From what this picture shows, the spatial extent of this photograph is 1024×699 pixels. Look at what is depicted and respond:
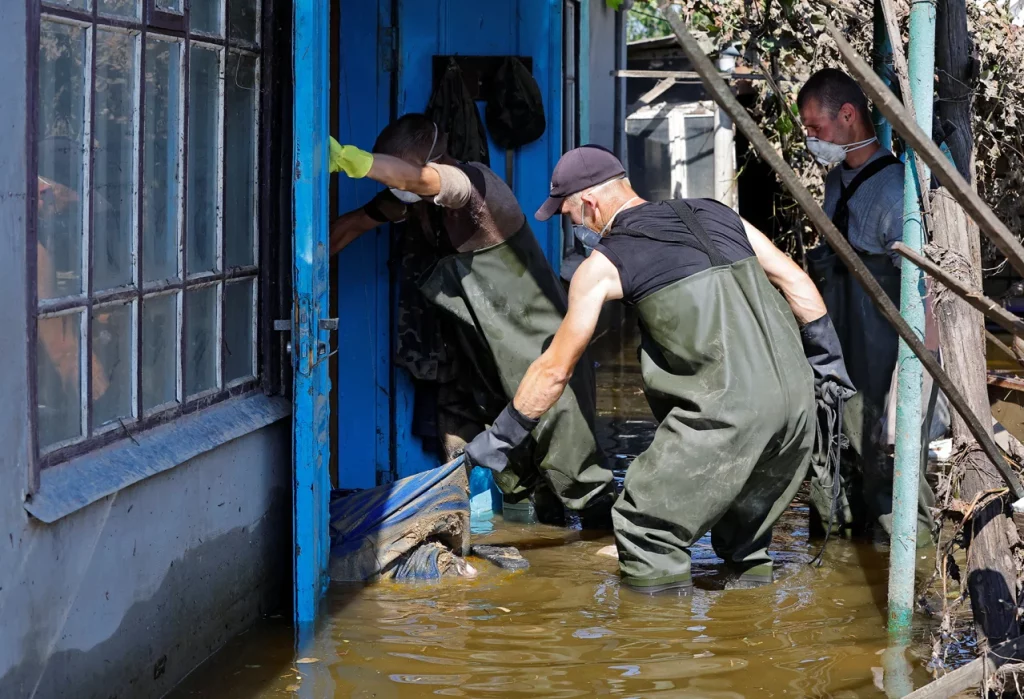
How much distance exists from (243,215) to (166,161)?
63 centimetres

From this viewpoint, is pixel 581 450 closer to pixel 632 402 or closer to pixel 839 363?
pixel 839 363

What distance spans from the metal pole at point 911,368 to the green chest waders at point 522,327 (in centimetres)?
159

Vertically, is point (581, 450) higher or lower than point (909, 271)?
lower

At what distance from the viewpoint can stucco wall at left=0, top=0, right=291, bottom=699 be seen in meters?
2.79

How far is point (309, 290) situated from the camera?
13.7 ft

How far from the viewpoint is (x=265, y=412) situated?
170 inches

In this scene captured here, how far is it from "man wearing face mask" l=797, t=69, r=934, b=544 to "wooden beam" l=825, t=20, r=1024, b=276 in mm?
2710

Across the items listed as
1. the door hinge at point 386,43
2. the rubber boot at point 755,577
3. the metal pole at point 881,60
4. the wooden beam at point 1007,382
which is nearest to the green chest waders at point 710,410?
the rubber boot at point 755,577

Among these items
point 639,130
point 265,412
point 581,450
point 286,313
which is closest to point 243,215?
point 286,313

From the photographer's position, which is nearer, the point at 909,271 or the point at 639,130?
the point at 909,271

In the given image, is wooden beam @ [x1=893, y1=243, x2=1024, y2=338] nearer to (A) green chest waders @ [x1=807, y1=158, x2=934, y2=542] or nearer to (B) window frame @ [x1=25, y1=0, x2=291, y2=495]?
(B) window frame @ [x1=25, y1=0, x2=291, y2=495]

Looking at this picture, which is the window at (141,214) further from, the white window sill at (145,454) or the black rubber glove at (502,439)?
the black rubber glove at (502,439)

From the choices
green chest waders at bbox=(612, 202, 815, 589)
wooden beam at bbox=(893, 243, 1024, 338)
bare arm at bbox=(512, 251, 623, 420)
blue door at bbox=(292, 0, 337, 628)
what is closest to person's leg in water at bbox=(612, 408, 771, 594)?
green chest waders at bbox=(612, 202, 815, 589)

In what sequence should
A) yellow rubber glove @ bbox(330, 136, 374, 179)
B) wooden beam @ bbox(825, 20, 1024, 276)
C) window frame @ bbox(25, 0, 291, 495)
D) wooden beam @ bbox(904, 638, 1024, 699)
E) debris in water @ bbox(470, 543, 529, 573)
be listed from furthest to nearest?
debris in water @ bbox(470, 543, 529, 573), yellow rubber glove @ bbox(330, 136, 374, 179), wooden beam @ bbox(904, 638, 1024, 699), window frame @ bbox(25, 0, 291, 495), wooden beam @ bbox(825, 20, 1024, 276)
